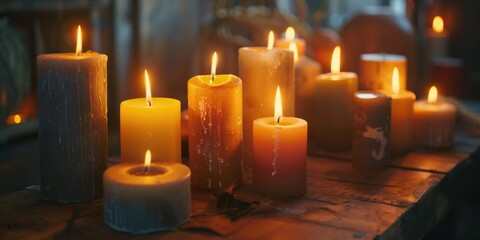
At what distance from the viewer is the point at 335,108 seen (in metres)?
1.52

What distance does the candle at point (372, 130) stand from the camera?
138 cm

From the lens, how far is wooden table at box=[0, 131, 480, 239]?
100 cm

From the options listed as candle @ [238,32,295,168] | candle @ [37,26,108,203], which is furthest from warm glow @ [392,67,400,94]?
candle @ [37,26,108,203]

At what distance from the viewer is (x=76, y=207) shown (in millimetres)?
1108

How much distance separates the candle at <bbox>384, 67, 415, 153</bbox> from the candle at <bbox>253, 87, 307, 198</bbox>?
15.6 inches

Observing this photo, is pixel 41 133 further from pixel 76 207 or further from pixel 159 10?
pixel 159 10

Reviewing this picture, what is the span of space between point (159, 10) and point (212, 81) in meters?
2.36

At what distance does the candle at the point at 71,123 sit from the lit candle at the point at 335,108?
1.91 ft

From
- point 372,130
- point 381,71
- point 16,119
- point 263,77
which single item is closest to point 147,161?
point 263,77

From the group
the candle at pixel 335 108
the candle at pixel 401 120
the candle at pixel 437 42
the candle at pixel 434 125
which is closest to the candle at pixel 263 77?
the candle at pixel 335 108

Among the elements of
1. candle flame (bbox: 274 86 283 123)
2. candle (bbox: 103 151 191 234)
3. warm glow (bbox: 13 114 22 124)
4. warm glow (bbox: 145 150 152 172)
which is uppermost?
candle flame (bbox: 274 86 283 123)

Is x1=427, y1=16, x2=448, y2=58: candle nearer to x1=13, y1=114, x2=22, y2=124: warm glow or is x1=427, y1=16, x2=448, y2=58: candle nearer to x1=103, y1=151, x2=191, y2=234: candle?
x1=13, y1=114, x2=22, y2=124: warm glow

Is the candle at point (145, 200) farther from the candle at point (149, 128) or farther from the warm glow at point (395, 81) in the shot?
the warm glow at point (395, 81)

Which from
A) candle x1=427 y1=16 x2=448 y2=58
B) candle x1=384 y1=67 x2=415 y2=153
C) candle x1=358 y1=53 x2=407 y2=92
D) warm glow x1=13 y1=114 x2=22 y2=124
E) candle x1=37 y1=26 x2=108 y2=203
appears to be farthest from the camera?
candle x1=427 y1=16 x2=448 y2=58
